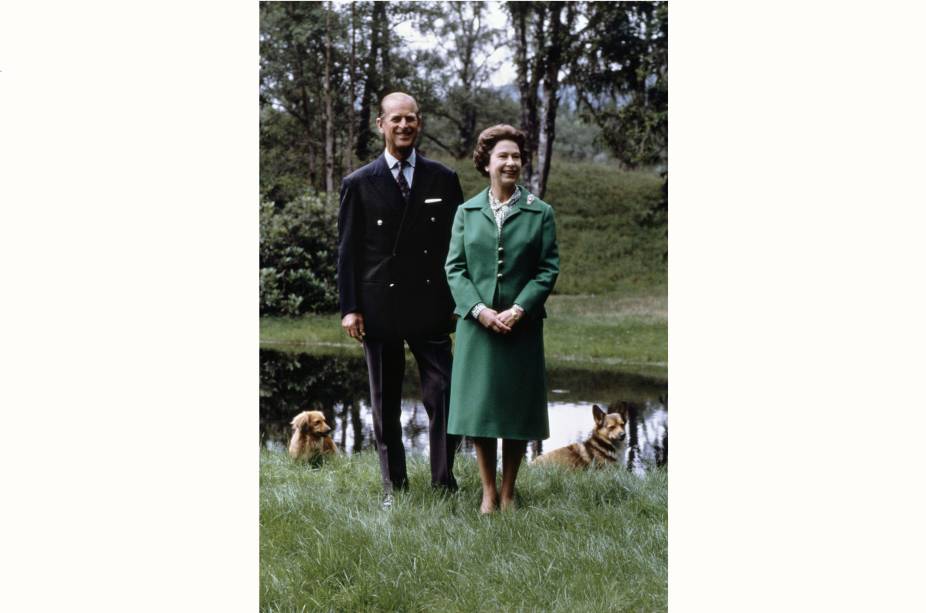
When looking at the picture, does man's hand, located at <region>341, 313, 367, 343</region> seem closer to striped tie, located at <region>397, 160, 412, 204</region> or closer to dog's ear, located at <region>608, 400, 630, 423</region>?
striped tie, located at <region>397, 160, 412, 204</region>

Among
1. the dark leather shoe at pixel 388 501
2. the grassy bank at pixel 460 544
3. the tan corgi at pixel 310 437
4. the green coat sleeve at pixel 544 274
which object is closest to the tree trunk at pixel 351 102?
the green coat sleeve at pixel 544 274

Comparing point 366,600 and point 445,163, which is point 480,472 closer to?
point 366,600

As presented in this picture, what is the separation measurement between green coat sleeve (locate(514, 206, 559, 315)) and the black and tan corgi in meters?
0.70

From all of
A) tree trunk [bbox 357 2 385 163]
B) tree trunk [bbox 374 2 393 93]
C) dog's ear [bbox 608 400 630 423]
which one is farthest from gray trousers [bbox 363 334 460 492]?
tree trunk [bbox 374 2 393 93]

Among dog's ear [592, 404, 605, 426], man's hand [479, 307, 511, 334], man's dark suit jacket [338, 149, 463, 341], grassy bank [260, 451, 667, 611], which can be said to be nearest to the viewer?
grassy bank [260, 451, 667, 611]

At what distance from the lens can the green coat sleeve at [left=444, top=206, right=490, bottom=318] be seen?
4871mm

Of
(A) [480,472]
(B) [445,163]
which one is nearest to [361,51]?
(B) [445,163]

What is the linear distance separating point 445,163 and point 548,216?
0.58 metres

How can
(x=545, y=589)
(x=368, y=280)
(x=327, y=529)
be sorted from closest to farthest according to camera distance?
(x=545, y=589)
(x=327, y=529)
(x=368, y=280)

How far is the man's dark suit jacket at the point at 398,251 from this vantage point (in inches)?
200

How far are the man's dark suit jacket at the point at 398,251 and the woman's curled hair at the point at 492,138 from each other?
7.9 inches

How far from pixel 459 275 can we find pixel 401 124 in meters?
0.81

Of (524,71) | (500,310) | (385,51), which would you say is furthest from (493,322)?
(385,51)

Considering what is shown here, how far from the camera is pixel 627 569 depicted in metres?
4.62
